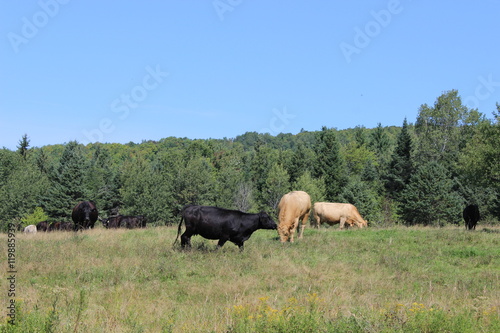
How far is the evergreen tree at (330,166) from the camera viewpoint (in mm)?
66562

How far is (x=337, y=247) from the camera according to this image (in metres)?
15.0

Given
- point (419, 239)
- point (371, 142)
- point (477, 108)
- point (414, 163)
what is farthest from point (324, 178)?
point (419, 239)

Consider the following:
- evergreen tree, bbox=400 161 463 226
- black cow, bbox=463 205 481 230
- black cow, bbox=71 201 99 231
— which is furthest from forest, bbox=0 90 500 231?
black cow, bbox=71 201 99 231

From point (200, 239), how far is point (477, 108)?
54.2 m

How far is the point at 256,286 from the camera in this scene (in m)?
9.36

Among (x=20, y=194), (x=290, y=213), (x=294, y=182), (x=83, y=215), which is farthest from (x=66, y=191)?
(x=290, y=213)

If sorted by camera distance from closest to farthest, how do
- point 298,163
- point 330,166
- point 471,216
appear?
point 471,216
point 330,166
point 298,163

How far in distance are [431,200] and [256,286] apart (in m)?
46.0

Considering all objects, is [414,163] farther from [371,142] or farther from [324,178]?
[371,142]

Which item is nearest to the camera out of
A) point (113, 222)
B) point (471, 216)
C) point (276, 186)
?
point (471, 216)

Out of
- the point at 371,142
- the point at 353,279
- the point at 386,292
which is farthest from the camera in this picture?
the point at 371,142

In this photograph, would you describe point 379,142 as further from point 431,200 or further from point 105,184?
point 105,184

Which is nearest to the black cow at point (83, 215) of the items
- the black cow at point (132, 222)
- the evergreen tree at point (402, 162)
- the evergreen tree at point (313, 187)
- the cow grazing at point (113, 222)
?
the cow grazing at point (113, 222)

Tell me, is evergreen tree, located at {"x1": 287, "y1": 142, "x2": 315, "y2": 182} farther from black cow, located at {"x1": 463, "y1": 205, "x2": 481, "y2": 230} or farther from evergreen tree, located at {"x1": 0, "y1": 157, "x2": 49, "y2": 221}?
black cow, located at {"x1": 463, "y1": 205, "x2": 481, "y2": 230}
